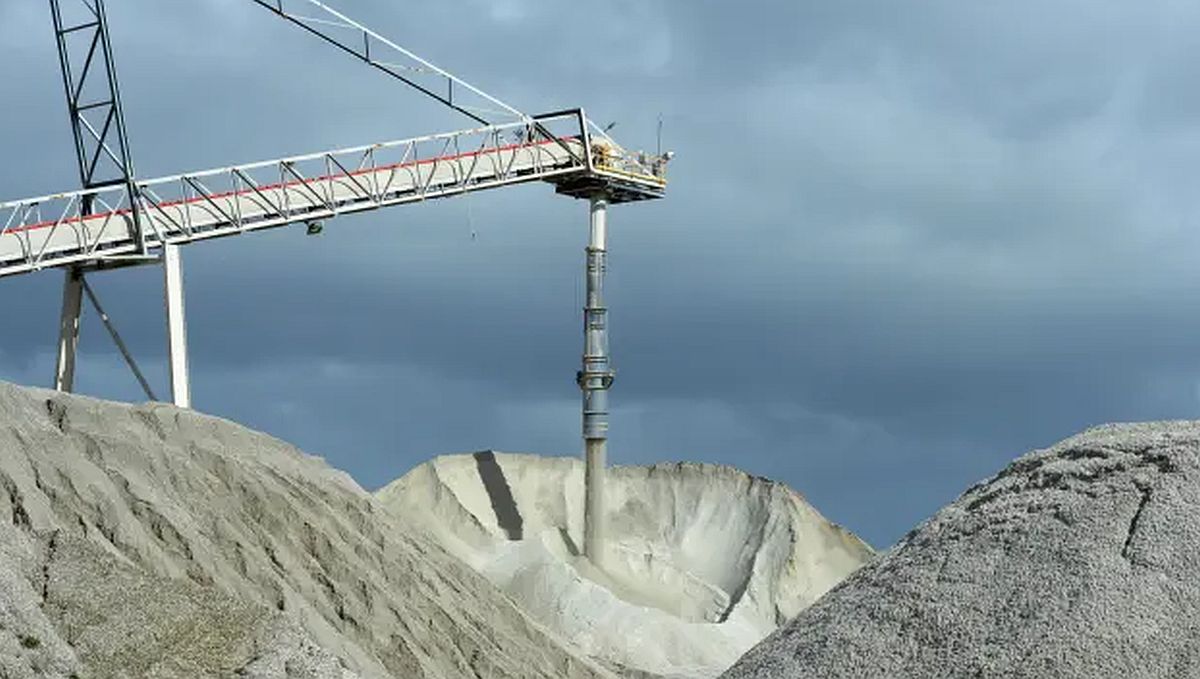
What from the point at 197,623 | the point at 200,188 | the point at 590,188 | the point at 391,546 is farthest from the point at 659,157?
the point at 197,623

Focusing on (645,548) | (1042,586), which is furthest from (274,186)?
(1042,586)

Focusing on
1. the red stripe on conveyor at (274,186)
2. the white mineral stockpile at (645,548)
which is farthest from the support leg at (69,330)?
the white mineral stockpile at (645,548)

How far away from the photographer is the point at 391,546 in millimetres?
37438

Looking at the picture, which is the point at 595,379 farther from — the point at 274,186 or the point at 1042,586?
the point at 1042,586

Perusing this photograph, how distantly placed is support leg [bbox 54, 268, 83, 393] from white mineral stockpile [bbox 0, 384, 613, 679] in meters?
5.64

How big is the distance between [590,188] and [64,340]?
49.6 ft

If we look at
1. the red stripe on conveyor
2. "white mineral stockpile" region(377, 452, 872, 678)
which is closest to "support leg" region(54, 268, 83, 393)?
the red stripe on conveyor

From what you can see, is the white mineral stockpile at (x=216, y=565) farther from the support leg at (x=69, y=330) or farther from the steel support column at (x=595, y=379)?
the steel support column at (x=595, y=379)

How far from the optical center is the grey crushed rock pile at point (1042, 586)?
15594 millimetres

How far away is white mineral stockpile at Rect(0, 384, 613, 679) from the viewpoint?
24.9 meters

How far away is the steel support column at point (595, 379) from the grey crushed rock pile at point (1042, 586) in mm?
33867

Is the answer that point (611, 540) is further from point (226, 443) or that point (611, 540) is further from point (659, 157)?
point (226, 443)

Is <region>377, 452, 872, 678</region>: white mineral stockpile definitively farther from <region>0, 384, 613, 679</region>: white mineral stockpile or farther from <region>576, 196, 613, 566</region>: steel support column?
<region>0, 384, 613, 679</region>: white mineral stockpile

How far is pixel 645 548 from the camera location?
57.8 metres
